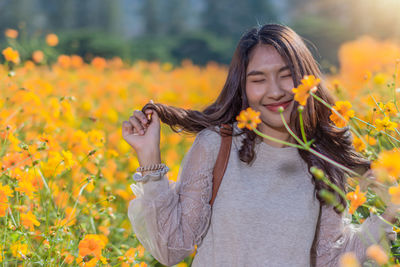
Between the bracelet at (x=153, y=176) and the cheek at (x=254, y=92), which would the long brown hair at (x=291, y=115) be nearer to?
the cheek at (x=254, y=92)

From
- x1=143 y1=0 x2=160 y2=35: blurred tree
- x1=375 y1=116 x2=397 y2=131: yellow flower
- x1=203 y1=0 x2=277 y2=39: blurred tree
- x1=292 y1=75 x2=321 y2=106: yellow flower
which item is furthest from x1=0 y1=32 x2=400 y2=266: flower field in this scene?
x1=143 y1=0 x2=160 y2=35: blurred tree

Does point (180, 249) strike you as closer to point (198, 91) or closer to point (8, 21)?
point (198, 91)

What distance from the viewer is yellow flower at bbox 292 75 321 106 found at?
108cm

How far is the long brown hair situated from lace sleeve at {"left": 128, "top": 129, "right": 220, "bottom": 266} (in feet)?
0.33

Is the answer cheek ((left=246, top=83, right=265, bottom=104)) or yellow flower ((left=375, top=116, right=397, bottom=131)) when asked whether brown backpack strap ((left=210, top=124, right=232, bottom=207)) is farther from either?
yellow flower ((left=375, top=116, right=397, bottom=131))

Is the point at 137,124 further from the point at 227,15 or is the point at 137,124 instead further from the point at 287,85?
the point at 227,15

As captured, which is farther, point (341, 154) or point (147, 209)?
point (341, 154)

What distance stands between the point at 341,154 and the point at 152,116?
615 mm

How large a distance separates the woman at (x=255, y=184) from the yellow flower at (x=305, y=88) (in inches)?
13.5

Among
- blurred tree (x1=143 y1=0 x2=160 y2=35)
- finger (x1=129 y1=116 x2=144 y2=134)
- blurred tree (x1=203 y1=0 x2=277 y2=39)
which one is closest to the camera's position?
finger (x1=129 y1=116 x2=144 y2=134)

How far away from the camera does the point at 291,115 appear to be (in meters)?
1.48

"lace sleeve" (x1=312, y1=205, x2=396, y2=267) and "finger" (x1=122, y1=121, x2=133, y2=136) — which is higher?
"finger" (x1=122, y1=121, x2=133, y2=136)

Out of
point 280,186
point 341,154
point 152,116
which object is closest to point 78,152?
point 152,116

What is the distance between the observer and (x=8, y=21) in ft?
73.8
